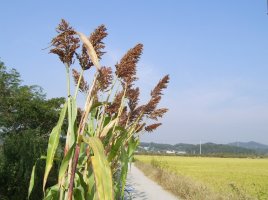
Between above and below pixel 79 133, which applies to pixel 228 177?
above

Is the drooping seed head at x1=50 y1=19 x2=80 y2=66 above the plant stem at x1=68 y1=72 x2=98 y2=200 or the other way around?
above

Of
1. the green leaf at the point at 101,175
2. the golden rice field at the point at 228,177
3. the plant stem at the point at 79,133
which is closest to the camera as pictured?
the green leaf at the point at 101,175

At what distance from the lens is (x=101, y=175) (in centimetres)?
208

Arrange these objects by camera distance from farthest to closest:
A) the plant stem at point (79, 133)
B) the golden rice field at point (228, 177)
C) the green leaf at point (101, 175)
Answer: the golden rice field at point (228, 177) < the plant stem at point (79, 133) < the green leaf at point (101, 175)

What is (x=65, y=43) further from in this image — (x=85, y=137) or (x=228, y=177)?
(x=228, y=177)

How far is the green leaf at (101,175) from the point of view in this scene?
6.63 feet

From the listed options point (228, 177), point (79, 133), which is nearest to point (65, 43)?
point (79, 133)

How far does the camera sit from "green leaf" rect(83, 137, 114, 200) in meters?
2.02

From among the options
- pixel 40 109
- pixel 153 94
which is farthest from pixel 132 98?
pixel 40 109

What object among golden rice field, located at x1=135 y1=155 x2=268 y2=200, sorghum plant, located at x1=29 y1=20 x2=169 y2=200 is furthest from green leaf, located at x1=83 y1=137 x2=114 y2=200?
golden rice field, located at x1=135 y1=155 x2=268 y2=200

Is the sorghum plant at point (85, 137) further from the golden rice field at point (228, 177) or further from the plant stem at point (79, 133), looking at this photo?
the golden rice field at point (228, 177)

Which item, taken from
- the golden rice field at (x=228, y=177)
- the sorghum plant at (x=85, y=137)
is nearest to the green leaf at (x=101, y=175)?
the sorghum plant at (x=85, y=137)

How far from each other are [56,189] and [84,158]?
43 centimetres

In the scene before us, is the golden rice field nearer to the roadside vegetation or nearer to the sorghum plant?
the roadside vegetation
